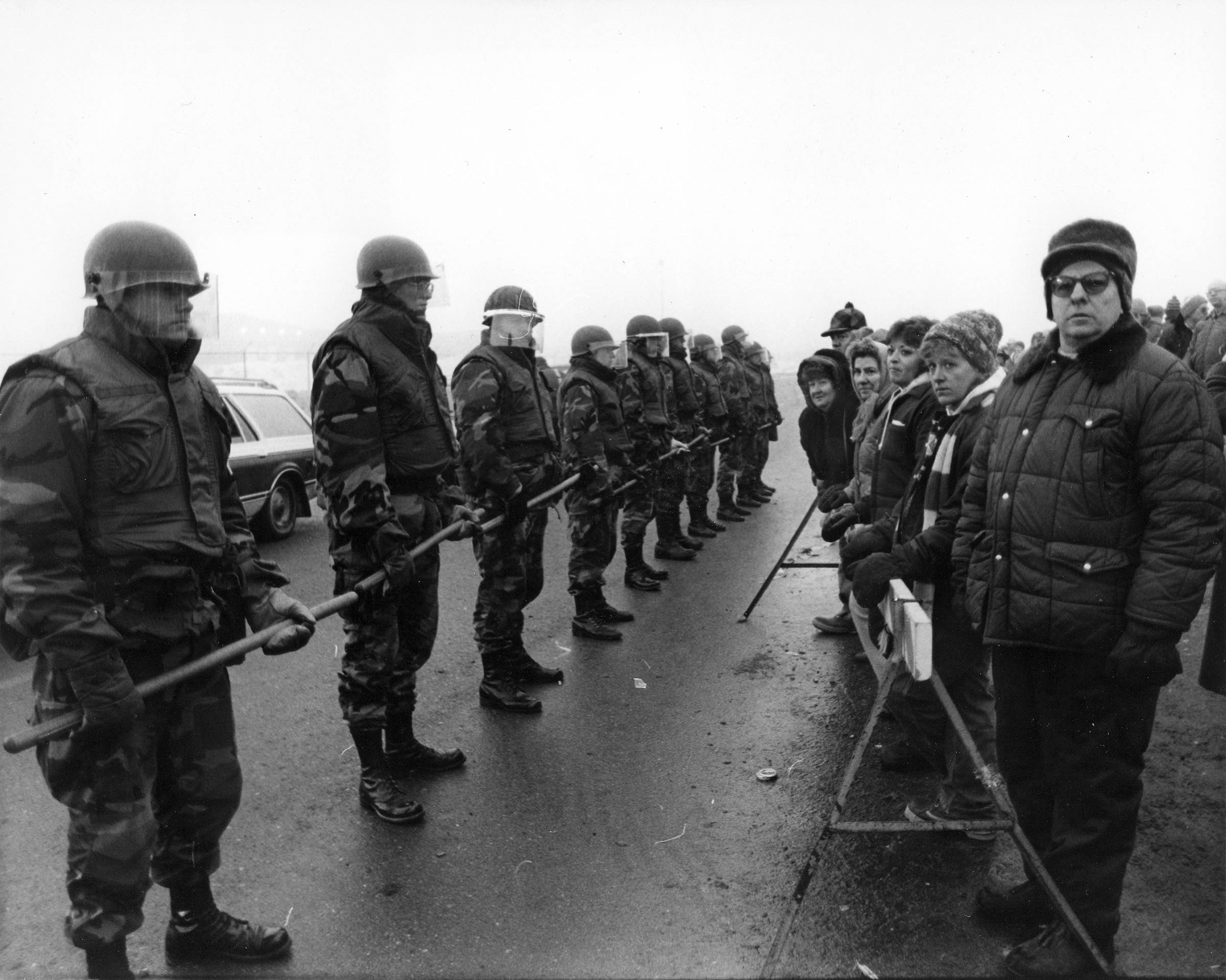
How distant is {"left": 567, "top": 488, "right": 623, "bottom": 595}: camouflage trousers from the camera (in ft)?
21.3

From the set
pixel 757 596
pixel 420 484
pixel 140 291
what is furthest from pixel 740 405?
pixel 140 291

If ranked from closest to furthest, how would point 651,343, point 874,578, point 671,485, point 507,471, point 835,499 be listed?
1. point 874,578
2. point 507,471
3. point 835,499
4. point 671,485
5. point 651,343

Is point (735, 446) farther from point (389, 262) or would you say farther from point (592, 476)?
point (389, 262)

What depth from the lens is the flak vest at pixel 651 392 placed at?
9.17 m

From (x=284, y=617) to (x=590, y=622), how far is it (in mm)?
3523

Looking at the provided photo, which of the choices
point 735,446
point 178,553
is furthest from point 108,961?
point 735,446

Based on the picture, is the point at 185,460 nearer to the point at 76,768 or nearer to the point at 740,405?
the point at 76,768

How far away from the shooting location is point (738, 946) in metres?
2.86

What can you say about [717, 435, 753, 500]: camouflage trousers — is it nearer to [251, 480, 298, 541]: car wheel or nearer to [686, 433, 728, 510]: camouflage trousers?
[686, 433, 728, 510]: camouflage trousers

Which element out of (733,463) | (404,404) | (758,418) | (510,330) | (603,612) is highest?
(510,330)

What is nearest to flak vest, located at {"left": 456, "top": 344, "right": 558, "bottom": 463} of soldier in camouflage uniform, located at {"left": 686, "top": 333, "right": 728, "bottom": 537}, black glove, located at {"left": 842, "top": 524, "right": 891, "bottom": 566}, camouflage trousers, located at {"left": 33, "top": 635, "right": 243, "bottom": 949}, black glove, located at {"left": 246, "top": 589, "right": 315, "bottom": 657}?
black glove, located at {"left": 842, "top": 524, "right": 891, "bottom": 566}

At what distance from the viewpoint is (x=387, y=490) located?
3686mm

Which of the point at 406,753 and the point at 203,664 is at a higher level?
the point at 203,664

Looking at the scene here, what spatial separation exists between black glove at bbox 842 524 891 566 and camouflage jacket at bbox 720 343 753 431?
824 cm
